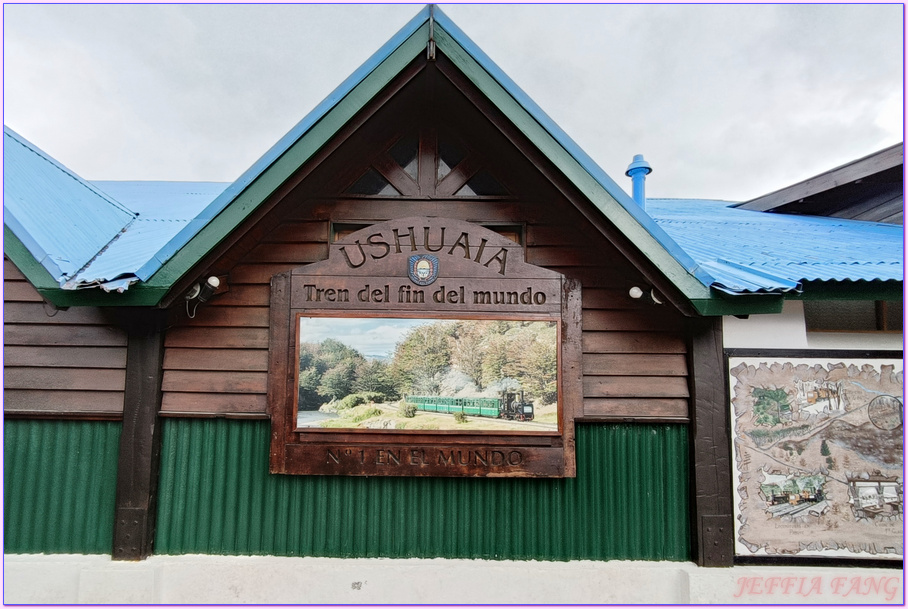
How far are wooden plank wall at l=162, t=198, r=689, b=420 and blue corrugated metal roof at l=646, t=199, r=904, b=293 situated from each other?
802 millimetres

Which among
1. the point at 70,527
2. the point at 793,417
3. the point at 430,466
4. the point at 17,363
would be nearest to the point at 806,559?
the point at 793,417

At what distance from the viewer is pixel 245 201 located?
384 centimetres

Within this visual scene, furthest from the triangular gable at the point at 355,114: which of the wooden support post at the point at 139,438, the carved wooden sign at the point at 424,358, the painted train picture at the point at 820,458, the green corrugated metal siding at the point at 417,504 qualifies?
the green corrugated metal siding at the point at 417,504

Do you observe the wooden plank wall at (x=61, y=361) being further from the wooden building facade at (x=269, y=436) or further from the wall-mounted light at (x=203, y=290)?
the wall-mounted light at (x=203, y=290)

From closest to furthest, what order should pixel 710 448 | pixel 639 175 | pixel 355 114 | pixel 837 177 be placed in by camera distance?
1. pixel 355 114
2. pixel 710 448
3. pixel 837 177
4. pixel 639 175

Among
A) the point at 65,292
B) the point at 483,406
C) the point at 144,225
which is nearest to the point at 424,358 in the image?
the point at 483,406

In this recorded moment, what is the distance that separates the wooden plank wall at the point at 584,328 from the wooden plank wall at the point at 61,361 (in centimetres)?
53

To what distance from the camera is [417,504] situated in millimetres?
4352

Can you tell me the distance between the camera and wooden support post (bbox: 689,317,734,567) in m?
4.16

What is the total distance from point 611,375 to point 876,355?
8.21 feet

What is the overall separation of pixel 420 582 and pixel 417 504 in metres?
0.68

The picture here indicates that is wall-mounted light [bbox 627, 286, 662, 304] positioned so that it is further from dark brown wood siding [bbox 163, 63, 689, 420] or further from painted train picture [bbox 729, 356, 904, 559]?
painted train picture [bbox 729, 356, 904, 559]
